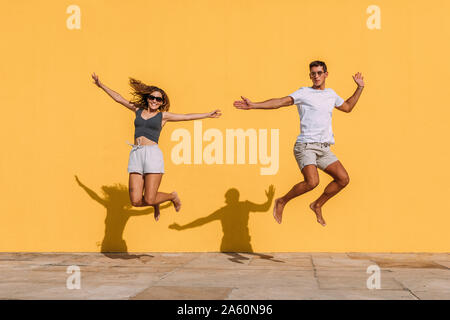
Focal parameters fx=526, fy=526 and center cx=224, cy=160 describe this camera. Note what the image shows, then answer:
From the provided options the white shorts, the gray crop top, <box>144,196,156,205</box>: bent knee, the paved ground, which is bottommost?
the paved ground

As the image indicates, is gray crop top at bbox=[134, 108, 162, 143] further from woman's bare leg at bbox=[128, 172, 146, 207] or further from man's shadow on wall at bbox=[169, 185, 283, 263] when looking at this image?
man's shadow on wall at bbox=[169, 185, 283, 263]

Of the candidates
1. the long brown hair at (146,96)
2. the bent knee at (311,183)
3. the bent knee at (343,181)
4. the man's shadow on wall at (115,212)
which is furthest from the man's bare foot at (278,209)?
the man's shadow on wall at (115,212)

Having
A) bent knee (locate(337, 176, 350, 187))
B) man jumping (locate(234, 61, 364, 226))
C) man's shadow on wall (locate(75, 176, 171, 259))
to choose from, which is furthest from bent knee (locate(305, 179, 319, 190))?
man's shadow on wall (locate(75, 176, 171, 259))

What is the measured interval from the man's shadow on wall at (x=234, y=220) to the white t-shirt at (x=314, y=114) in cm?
158

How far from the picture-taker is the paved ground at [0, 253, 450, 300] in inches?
150

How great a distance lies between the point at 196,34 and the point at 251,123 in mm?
1403

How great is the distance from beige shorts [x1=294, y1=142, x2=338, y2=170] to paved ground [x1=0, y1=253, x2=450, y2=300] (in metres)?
1.05

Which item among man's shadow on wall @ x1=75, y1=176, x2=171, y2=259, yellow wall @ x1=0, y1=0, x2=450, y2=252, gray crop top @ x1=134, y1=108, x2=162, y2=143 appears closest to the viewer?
gray crop top @ x1=134, y1=108, x2=162, y2=143

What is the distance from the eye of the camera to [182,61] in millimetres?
7008

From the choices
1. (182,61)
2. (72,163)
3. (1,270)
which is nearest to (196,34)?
(182,61)

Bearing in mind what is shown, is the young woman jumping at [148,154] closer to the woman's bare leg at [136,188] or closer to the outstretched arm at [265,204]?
the woman's bare leg at [136,188]

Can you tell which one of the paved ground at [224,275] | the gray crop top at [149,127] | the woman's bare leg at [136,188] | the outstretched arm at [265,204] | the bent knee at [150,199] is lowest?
the paved ground at [224,275]

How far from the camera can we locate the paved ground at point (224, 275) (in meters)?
3.80
